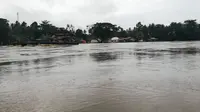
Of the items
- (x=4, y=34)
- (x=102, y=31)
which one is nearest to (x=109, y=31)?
(x=102, y=31)

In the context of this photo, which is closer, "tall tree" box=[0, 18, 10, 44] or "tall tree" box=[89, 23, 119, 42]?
"tall tree" box=[0, 18, 10, 44]

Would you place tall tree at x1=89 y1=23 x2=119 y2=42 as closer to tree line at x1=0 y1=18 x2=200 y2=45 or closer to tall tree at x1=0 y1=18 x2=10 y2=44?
tree line at x1=0 y1=18 x2=200 y2=45

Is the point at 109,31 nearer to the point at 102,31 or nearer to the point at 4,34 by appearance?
the point at 102,31

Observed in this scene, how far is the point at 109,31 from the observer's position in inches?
6147

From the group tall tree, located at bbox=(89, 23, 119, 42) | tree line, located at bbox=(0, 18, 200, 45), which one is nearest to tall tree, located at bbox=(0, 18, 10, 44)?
tree line, located at bbox=(0, 18, 200, 45)

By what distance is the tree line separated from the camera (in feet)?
459

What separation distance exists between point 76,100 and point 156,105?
7.79 feet

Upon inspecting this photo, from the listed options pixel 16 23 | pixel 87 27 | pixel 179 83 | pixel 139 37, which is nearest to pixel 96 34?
pixel 87 27

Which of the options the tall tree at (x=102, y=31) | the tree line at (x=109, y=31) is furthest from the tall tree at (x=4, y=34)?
the tall tree at (x=102, y=31)

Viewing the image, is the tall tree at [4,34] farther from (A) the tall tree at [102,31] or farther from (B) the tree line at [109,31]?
(A) the tall tree at [102,31]

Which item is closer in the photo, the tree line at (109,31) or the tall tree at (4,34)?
the tall tree at (4,34)

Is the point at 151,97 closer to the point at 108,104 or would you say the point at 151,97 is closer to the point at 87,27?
the point at 108,104

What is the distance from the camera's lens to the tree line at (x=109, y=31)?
140 m

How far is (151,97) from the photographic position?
27.8ft
